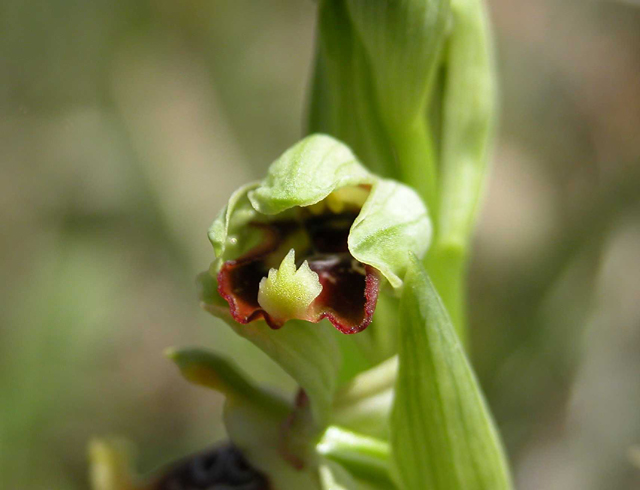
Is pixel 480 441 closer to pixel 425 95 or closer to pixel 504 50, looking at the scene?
pixel 425 95

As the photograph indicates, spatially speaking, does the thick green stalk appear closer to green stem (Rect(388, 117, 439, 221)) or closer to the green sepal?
green stem (Rect(388, 117, 439, 221))

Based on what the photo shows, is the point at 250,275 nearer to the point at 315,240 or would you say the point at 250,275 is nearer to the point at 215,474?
the point at 315,240

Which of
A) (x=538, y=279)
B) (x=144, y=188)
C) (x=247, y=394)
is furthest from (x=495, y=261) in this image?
(x=247, y=394)

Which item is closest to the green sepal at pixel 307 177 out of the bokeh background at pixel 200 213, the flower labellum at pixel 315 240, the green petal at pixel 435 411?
the flower labellum at pixel 315 240

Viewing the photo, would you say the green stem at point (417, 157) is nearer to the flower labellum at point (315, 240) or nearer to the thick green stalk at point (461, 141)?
the thick green stalk at point (461, 141)

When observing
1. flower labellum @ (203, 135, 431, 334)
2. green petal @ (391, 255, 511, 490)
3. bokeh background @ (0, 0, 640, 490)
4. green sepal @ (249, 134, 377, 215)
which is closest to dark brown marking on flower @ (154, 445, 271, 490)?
green petal @ (391, 255, 511, 490)
